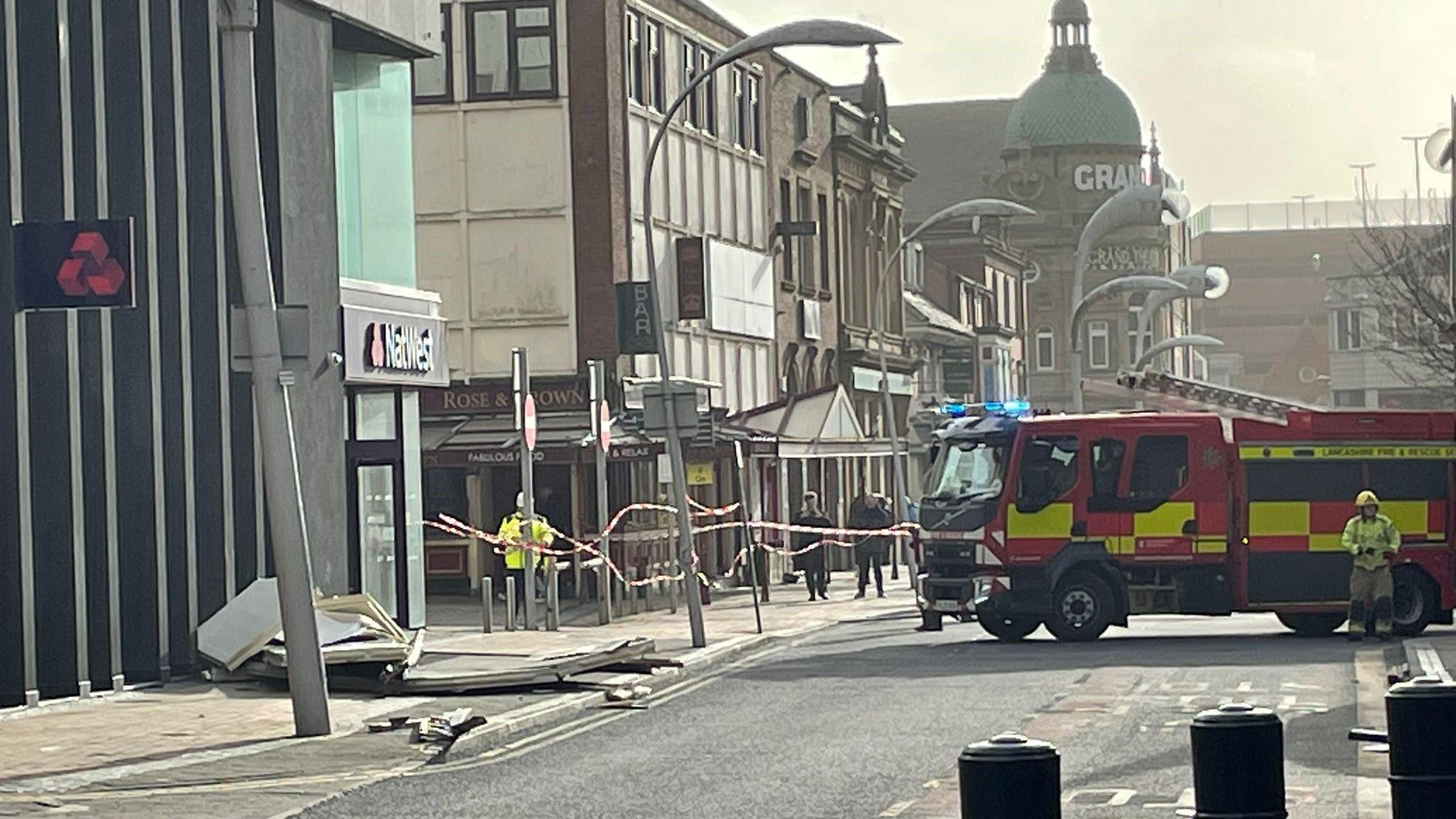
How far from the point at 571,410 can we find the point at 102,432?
21961 mm

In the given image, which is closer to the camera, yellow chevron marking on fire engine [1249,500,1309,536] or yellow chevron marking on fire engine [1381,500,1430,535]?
yellow chevron marking on fire engine [1249,500,1309,536]

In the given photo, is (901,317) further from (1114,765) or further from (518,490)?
(1114,765)

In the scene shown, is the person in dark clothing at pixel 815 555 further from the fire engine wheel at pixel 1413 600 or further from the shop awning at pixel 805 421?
the fire engine wheel at pixel 1413 600

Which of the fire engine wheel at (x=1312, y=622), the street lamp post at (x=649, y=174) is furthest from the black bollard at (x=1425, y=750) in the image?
the fire engine wheel at (x=1312, y=622)

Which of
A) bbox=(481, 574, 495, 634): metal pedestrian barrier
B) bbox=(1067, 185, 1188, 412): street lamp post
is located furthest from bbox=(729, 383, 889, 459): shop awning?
bbox=(481, 574, 495, 634): metal pedestrian barrier

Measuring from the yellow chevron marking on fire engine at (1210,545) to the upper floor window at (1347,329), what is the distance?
11119cm

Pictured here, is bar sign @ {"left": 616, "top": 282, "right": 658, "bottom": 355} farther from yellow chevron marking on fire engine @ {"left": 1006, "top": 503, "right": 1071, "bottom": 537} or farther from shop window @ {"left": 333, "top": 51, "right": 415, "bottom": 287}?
yellow chevron marking on fire engine @ {"left": 1006, "top": 503, "right": 1071, "bottom": 537}

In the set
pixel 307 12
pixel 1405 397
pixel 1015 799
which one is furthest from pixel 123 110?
pixel 1405 397

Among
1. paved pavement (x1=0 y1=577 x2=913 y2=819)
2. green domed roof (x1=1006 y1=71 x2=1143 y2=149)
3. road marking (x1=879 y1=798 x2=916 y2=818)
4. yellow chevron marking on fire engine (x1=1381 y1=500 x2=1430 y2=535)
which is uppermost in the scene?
green domed roof (x1=1006 y1=71 x2=1143 y2=149)

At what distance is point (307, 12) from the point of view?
25.8m

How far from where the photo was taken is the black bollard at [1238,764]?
7746 millimetres

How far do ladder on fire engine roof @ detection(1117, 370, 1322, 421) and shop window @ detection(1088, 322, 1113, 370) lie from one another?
3695 inches

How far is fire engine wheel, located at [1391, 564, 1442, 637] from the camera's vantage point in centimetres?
2823

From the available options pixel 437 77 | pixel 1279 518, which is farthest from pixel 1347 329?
pixel 1279 518
